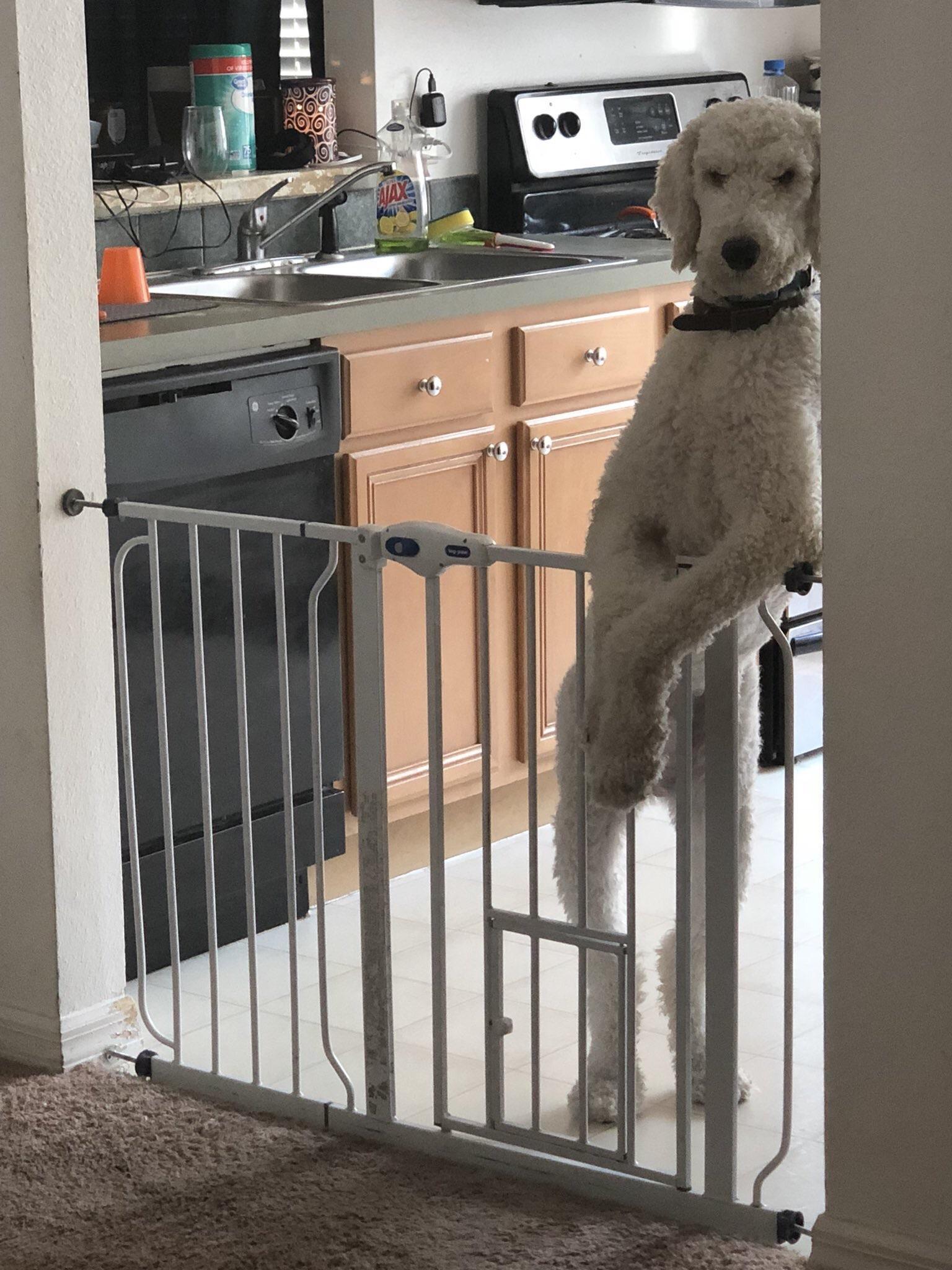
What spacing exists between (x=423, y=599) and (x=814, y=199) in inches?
54.8

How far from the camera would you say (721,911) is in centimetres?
197

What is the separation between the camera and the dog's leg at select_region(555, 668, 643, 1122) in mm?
2207

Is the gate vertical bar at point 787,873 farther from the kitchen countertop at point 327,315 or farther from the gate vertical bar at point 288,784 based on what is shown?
→ the kitchen countertop at point 327,315

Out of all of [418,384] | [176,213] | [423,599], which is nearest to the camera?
[418,384]

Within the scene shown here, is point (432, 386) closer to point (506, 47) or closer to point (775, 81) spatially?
point (506, 47)

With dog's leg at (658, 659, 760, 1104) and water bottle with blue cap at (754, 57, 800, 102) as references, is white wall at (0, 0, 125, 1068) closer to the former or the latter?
dog's leg at (658, 659, 760, 1104)

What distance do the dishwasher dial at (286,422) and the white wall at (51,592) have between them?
0.50 m

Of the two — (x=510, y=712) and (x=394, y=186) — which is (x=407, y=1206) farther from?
(x=394, y=186)

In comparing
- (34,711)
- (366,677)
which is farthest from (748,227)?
(34,711)

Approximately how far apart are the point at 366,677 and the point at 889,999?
2.32 feet

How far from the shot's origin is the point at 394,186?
3.77 metres

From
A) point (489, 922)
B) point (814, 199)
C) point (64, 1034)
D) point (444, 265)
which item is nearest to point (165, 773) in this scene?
point (64, 1034)

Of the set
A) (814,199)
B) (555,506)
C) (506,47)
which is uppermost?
(506,47)

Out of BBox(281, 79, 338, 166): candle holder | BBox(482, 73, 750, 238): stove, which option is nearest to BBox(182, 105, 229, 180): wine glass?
BBox(281, 79, 338, 166): candle holder
